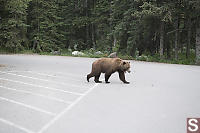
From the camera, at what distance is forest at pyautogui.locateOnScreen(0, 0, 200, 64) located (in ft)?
57.5

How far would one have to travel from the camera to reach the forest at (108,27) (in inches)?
690

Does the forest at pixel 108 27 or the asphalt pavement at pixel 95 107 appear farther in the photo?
the forest at pixel 108 27

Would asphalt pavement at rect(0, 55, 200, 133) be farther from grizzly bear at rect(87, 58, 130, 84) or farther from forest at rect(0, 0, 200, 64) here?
forest at rect(0, 0, 200, 64)

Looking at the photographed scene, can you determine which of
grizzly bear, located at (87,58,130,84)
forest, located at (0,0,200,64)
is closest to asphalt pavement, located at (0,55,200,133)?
grizzly bear, located at (87,58,130,84)

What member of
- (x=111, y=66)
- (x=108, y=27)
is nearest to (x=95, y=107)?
(x=111, y=66)

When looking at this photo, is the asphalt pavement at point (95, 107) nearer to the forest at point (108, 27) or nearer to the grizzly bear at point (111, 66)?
the grizzly bear at point (111, 66)

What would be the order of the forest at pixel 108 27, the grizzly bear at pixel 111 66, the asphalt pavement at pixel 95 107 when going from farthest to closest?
the forest at pixel 108 27 < the grizzly bear at pixel 111 66 < the asphalt pavement at pixel 95 107

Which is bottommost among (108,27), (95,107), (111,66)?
(95,107)

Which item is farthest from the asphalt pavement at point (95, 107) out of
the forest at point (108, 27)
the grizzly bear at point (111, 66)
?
the forest at point (108, 27)

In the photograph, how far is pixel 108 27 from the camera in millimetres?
30562

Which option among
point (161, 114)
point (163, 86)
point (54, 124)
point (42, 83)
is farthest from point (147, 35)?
point (54, 124)

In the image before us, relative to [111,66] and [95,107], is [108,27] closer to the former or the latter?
[111,66]

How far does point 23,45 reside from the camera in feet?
96.8

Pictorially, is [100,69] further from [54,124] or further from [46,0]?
[46,0]
